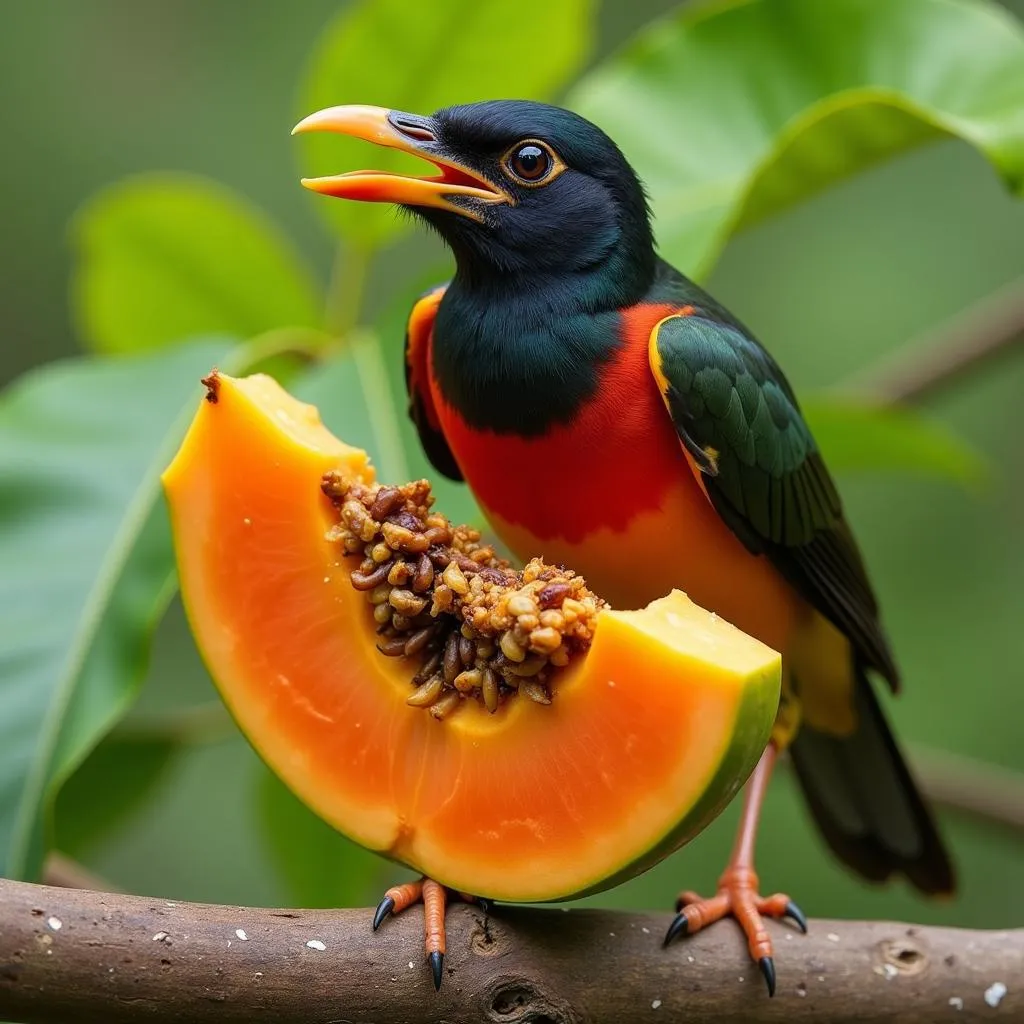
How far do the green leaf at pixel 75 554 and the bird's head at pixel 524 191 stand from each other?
73 centimetres

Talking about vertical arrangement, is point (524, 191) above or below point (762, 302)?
above

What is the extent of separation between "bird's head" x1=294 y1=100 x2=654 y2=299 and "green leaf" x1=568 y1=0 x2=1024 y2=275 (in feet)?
1.20

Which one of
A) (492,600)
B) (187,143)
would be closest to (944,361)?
(492,600)

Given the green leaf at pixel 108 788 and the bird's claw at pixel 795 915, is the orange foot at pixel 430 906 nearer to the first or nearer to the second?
the bird's claw at pixel 795 915

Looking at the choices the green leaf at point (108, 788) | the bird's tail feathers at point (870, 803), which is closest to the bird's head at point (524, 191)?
the bird's tail feathers at point (870, 803)

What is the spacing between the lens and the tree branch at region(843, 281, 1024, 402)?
3.53 metres

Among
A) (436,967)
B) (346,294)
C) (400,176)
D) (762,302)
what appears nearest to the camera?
(436,967)

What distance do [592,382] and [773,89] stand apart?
102 centimetres

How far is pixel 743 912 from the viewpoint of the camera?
7.06 feet

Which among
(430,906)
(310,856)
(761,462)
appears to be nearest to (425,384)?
(761,462)

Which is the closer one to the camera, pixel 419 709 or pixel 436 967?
pixel 436 967

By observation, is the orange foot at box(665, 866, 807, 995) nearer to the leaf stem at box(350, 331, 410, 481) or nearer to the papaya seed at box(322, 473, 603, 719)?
the papaya seed at box(322, 473, 603, 719)

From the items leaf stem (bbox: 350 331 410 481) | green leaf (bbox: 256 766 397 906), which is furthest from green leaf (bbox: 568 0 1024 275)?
green leaf (bbox: 256 766 397 906)

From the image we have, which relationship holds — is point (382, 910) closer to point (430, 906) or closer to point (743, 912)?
point (430, 906)
